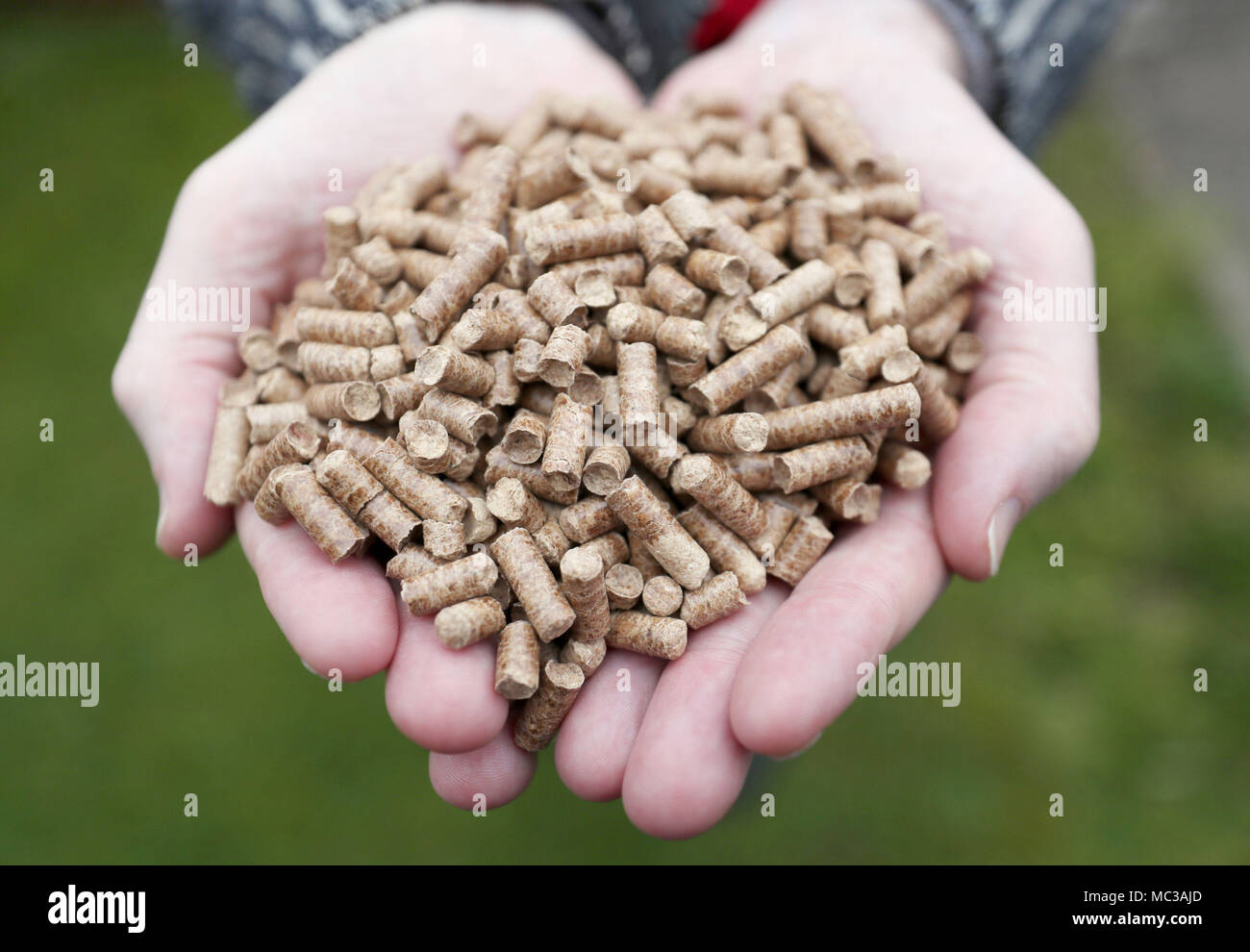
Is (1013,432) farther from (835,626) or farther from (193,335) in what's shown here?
(193,335)

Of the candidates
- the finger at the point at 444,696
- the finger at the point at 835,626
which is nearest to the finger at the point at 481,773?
the finger at the point at 444,696

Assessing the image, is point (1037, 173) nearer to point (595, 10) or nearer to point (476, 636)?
point (595, 10)

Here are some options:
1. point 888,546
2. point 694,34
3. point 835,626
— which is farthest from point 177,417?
point 694,34

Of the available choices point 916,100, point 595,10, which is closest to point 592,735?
point 916,100

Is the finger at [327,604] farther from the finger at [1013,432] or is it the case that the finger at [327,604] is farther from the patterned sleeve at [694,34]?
the patterned sleeve at [694,34]

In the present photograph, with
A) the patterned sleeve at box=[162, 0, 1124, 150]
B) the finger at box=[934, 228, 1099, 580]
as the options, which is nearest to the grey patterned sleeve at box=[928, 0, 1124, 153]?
the patterned sleeve at box=[162, 0, 1124, 150]

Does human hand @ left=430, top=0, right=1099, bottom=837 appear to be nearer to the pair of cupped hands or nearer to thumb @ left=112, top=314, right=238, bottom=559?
the pair of cupped hands
